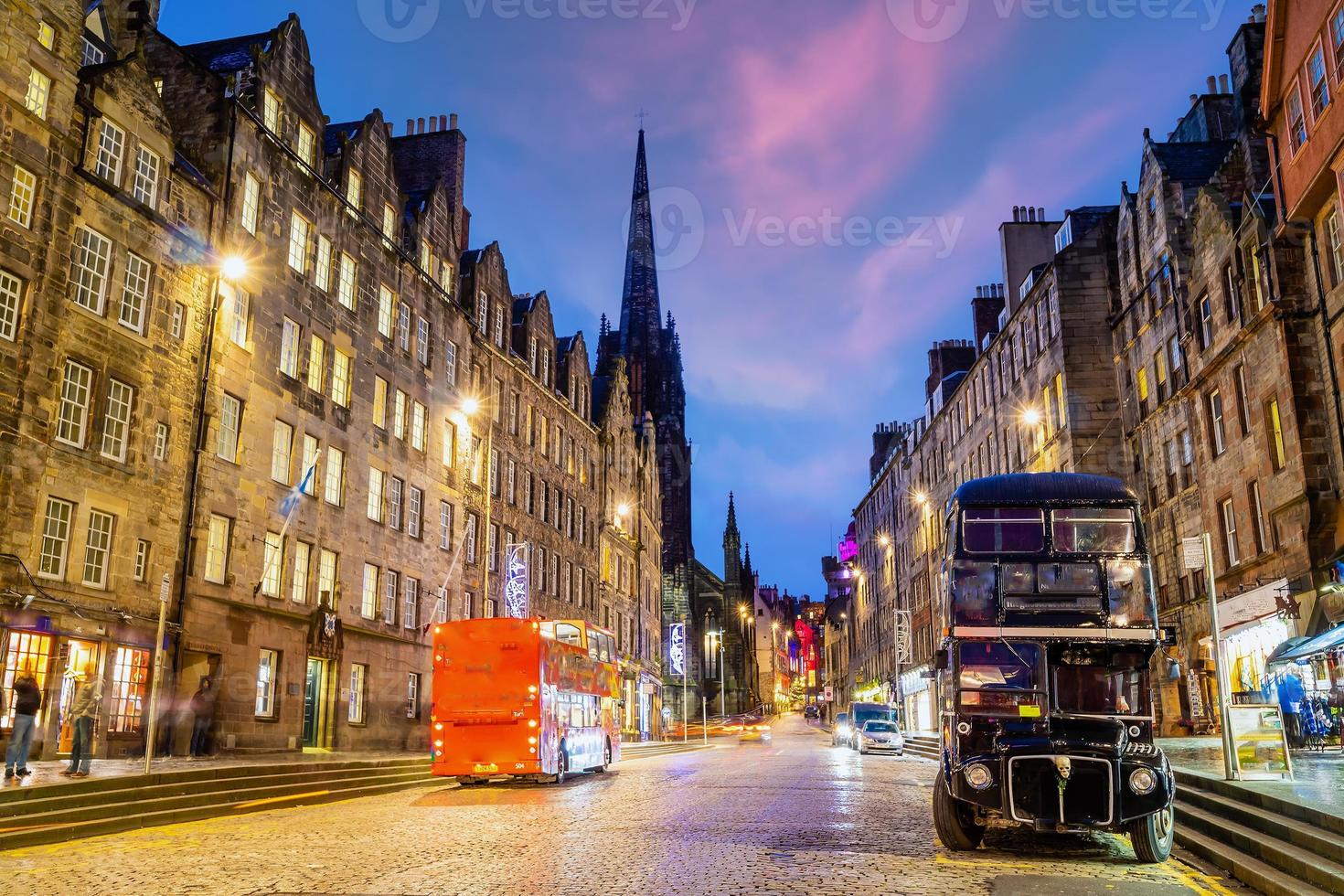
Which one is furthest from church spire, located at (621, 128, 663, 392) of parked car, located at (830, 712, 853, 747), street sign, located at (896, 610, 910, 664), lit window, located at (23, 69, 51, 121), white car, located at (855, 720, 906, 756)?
lit window, located at (23, 69, 51, 121)

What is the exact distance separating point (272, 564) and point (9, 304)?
33.4 ft

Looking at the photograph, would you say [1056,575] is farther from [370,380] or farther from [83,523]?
[370,380]

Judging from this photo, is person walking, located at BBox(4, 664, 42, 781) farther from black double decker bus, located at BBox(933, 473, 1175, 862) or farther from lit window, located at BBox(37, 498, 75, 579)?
black double decker bus, located at BBox(933, 473, 1175, 862)

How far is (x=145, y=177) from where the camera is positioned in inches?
971

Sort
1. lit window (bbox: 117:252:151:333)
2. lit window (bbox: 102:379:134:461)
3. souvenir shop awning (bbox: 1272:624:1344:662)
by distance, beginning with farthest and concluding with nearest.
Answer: lit window (bbox: 117:252:151:333) → lit window (bbox: 102:379:134:461) → souvenir shop awning (bbox: 1272:624:1344:662)

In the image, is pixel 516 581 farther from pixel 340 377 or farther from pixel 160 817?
pixel 160 817

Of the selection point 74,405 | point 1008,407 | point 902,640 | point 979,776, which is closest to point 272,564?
point 74,405

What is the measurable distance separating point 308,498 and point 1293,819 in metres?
25.8

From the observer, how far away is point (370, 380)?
34719mm

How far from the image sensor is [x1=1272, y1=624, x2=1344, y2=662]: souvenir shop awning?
1966 cm

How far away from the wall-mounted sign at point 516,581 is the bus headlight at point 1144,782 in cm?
3277

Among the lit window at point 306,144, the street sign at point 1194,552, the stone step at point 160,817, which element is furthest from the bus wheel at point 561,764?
the lit window at point 306,144

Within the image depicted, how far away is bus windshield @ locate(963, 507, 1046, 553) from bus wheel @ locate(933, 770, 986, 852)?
2677 mm

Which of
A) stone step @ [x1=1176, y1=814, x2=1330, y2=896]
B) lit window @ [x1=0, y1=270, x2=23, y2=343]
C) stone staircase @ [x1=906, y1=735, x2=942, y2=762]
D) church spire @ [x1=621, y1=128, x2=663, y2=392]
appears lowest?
stone staircase @ [x1=906, y1=735, x2=942, y2=762]
